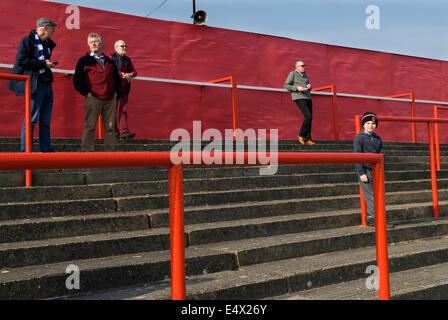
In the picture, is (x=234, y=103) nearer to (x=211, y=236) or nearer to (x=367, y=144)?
(x=367, y=144)

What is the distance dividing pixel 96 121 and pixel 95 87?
39 centimetres

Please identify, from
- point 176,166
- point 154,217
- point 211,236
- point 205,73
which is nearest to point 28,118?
point 154,217

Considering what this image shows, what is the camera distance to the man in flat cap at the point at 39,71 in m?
5.64

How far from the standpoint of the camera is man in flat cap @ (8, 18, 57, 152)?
5641 millimetres

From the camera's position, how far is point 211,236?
4.48 metres

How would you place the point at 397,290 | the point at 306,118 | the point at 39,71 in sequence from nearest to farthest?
the point at 397,290
the point at 39,71
the point at 306,118

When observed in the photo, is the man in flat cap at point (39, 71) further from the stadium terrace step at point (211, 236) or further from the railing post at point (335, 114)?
the railing post at point (335, 114)

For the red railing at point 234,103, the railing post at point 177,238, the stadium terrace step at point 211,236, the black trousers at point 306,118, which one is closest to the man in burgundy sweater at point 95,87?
the stadium terrace step at point 211,236

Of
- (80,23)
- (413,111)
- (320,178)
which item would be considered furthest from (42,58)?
(413,111)

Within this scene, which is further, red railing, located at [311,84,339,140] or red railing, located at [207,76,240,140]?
red railing, located at [311,84,339,140]

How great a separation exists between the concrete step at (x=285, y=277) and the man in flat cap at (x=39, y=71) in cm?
279

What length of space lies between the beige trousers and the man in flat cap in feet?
1.54

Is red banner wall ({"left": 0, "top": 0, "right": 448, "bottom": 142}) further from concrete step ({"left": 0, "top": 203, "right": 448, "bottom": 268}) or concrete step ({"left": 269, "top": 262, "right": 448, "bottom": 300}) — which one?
concrete step ({"left": 269, "top": 262, "right": 448, "bottom": 300})

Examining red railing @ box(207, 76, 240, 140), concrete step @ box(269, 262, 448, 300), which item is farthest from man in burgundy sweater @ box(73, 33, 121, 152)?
concrete step @ box(269, 262, 448, 300)
